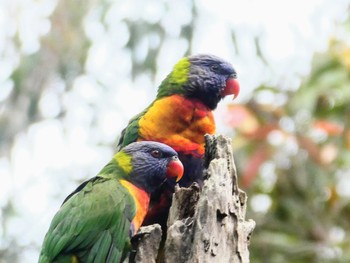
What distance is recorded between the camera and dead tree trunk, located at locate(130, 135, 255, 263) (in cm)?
264

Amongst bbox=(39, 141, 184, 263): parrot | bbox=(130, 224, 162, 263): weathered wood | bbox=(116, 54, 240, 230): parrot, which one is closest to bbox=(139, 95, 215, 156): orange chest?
bbox=(116, 54, 240, 230): parrot

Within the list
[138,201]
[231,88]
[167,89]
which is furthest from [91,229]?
[231,88]

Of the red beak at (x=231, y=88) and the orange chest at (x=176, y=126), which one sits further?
the red beak at (x=231, y=88)

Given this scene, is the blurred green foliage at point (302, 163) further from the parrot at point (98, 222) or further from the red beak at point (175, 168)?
the parrot at point (98, 222)

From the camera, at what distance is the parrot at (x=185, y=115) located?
3479 millimetres

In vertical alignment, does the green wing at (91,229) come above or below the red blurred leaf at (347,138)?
below

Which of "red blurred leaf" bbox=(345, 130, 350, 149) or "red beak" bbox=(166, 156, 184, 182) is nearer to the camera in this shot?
"red beak" bbox=(166, 156, 184, 182)

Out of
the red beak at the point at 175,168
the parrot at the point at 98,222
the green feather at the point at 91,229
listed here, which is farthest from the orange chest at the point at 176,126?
the green feather at the point at 91,229

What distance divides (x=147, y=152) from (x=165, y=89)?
50cm

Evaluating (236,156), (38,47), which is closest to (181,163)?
(236,156)

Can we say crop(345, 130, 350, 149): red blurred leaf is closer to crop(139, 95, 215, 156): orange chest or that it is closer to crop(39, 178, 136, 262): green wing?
crop(139, 95, 215, 156): orange chest

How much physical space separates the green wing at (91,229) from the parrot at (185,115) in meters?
0.49

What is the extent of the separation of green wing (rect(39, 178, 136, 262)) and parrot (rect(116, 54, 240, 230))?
0.49 metres

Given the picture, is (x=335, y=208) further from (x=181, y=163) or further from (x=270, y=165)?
(x=181, y=163)
